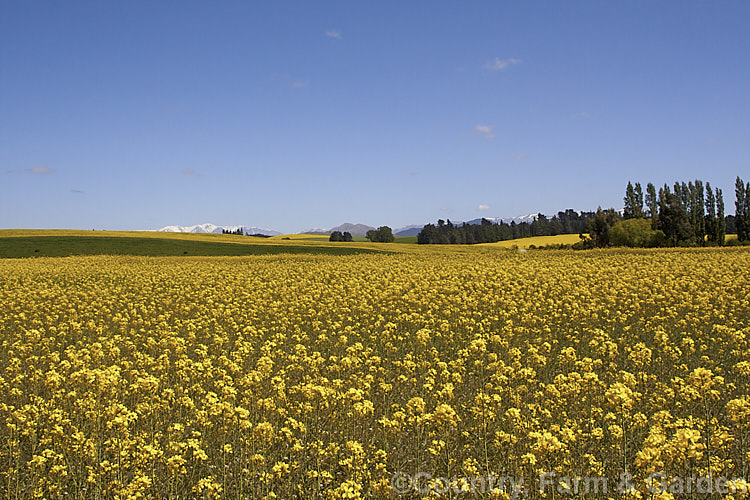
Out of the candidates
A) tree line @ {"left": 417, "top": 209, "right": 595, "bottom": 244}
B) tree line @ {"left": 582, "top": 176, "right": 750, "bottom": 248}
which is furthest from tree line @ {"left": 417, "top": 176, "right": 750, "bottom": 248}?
tree line @ {"left": 417, "top": 209, "right": 595, "bottom": 244}

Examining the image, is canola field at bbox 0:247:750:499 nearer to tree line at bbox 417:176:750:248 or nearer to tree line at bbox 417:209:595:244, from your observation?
tree line at bbox 417:176:750:248

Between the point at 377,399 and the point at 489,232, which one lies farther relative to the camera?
the point at 489,232

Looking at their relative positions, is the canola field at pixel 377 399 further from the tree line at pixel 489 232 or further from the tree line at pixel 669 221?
the tree line at pixel 489 232

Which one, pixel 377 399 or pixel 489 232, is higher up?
pixel 489 232

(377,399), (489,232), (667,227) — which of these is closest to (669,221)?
(667,227)

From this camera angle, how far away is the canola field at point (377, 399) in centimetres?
591

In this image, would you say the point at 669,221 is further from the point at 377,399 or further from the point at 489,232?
the point at 489,232

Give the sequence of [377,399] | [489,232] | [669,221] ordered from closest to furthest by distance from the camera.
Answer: [377,399]
[669,221]
[489,232]

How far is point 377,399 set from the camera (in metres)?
8.75

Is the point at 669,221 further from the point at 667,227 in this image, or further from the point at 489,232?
the point at 489,232

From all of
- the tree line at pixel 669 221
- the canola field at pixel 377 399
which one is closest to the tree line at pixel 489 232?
the tree line at pixel 669 221

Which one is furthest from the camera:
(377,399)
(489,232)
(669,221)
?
(489,232)

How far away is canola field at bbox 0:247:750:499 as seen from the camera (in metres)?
5.91

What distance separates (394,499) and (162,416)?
4.18 metres
